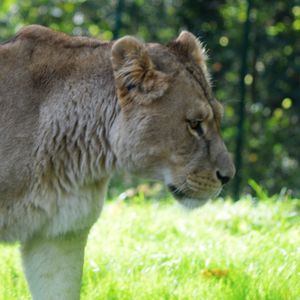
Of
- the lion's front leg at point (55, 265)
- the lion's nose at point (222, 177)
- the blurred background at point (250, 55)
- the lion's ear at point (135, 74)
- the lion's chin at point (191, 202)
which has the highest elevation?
the lion's ear at point (135, 74)

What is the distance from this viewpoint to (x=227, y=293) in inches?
150

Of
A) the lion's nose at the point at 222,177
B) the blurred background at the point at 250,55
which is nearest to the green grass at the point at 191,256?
the lion's nose at the point at 222,177

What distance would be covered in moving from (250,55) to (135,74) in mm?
5410

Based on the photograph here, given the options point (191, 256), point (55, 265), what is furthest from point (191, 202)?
point (191, 256)

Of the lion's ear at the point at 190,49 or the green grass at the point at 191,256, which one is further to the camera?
the green grass at the point at 191,256

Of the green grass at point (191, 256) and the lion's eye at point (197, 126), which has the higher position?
the lion's eye at point (197, 126)

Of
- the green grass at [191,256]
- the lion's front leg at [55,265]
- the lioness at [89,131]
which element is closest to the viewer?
the lioness at [89,131]

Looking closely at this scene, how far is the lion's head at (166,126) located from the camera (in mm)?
3354

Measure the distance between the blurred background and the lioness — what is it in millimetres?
4752

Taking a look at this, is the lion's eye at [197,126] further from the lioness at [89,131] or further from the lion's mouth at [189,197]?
the lion's mouth at [189,197]

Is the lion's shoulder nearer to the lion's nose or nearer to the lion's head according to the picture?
the lion's head

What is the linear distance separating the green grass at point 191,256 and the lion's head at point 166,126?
11.2 inches

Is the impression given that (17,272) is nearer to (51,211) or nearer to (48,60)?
(51,211)

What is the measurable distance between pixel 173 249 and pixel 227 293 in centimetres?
83
